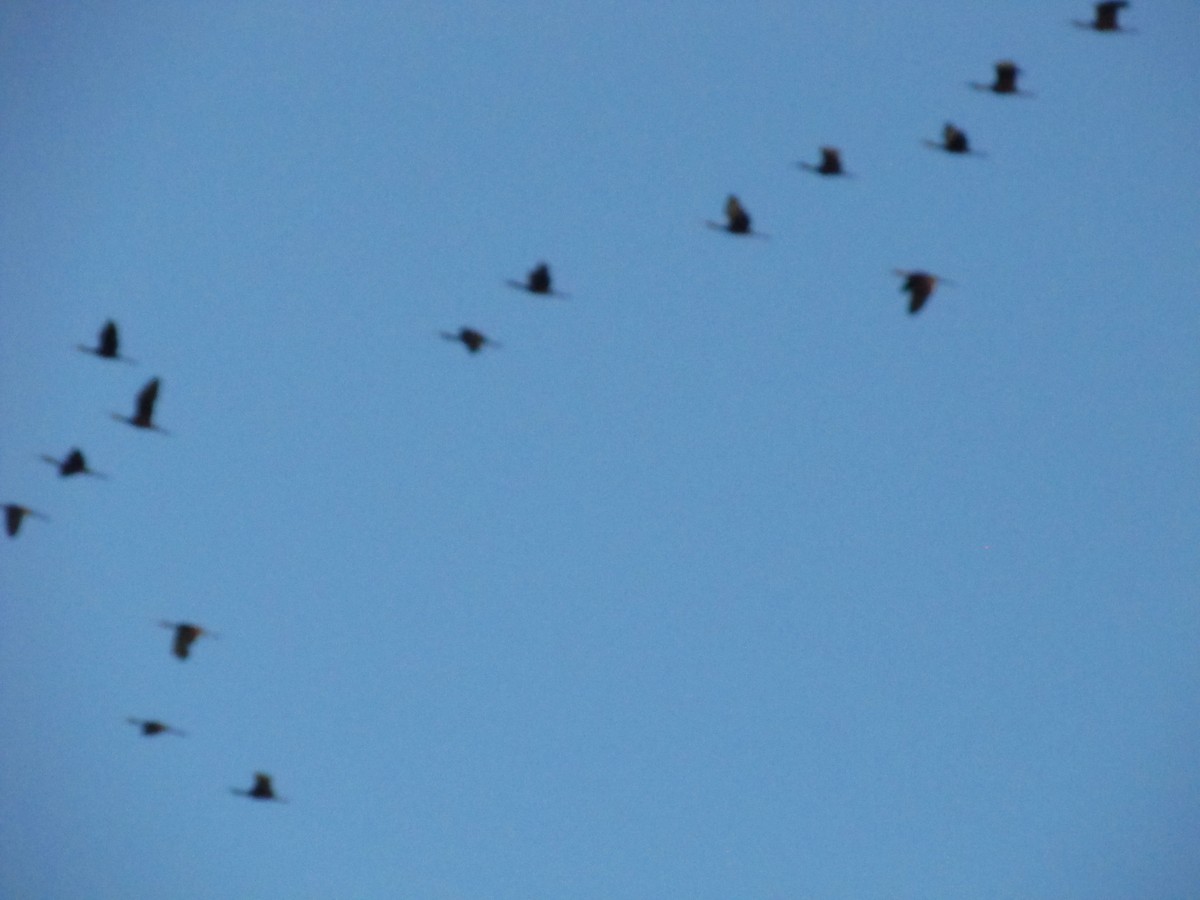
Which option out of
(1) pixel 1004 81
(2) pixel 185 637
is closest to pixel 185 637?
(2) pixel 185 637

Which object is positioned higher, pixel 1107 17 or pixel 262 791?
pixel 1107 17

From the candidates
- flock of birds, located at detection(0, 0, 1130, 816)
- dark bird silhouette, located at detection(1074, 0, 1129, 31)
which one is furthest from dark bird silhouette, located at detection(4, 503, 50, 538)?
dark bird silhouette, located at detection(1074, 0, 1129, 31)

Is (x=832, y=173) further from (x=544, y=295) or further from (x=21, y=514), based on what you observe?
(x=21, y=514)

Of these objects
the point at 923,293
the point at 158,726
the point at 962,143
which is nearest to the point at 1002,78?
the point at 962,143

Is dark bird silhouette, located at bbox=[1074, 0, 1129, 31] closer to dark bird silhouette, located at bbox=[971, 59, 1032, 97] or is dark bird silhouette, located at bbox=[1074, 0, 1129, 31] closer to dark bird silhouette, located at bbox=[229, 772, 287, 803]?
dark bird silhouette, located at bbox=[971, 59, 1032, 97]

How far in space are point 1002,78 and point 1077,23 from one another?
1.64m

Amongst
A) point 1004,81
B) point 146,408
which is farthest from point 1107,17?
point 146,408

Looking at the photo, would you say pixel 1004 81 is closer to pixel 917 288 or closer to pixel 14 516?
pixel 917 288

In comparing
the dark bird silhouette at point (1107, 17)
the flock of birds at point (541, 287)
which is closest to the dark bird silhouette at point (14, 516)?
the flock of birds at point (541, 287)

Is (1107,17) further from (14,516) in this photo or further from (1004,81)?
(14,516)

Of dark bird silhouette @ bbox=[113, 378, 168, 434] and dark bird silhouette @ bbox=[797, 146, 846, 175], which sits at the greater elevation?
dark bird silhouette @ bbox=[797, 146, 846, 175]

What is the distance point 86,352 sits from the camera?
144 ft

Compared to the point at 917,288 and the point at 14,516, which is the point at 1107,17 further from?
the point at 14,516

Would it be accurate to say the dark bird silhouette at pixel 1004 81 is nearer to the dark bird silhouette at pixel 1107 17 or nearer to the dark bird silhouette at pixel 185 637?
the dark bird silhouette at pixel 1107 17
